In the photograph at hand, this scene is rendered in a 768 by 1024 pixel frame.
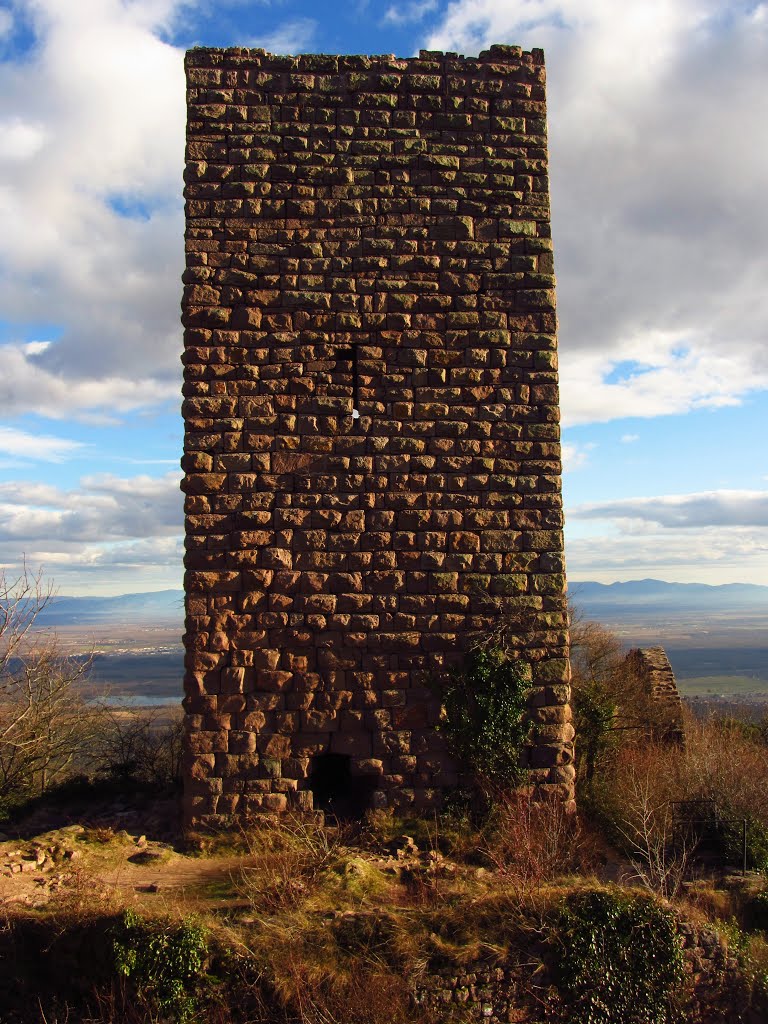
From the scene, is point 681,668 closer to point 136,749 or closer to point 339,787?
point 136,749

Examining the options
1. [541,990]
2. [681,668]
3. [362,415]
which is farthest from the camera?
[681,668]

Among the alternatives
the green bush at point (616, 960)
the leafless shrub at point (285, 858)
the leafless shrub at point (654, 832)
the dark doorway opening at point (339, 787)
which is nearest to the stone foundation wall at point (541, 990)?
the green bush at point (616, 960)

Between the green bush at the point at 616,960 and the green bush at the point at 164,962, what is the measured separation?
8.47 feet

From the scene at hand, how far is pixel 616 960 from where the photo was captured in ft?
18.2

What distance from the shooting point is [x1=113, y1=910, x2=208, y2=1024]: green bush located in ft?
17.0

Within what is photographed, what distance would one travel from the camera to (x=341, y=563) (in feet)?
24.0

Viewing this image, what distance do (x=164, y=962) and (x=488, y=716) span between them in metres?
3.35

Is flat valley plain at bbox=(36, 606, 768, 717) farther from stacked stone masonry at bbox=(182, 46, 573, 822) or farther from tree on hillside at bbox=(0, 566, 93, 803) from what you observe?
stacked stone masonry at bbox=(182, 46, 573, 822)

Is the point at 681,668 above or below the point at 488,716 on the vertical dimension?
below

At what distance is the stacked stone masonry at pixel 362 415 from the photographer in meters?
7.18

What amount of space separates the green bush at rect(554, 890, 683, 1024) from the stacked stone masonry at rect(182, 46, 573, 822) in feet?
5.38

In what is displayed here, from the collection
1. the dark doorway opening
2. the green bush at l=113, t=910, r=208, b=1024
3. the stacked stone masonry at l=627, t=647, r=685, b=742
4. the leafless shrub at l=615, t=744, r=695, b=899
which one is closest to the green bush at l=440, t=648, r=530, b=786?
the dark doorway opening

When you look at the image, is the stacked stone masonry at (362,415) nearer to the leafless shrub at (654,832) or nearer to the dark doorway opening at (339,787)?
the dark doorway opening at (339,787)

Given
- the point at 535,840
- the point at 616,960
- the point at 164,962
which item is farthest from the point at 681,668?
the point at 164,962
